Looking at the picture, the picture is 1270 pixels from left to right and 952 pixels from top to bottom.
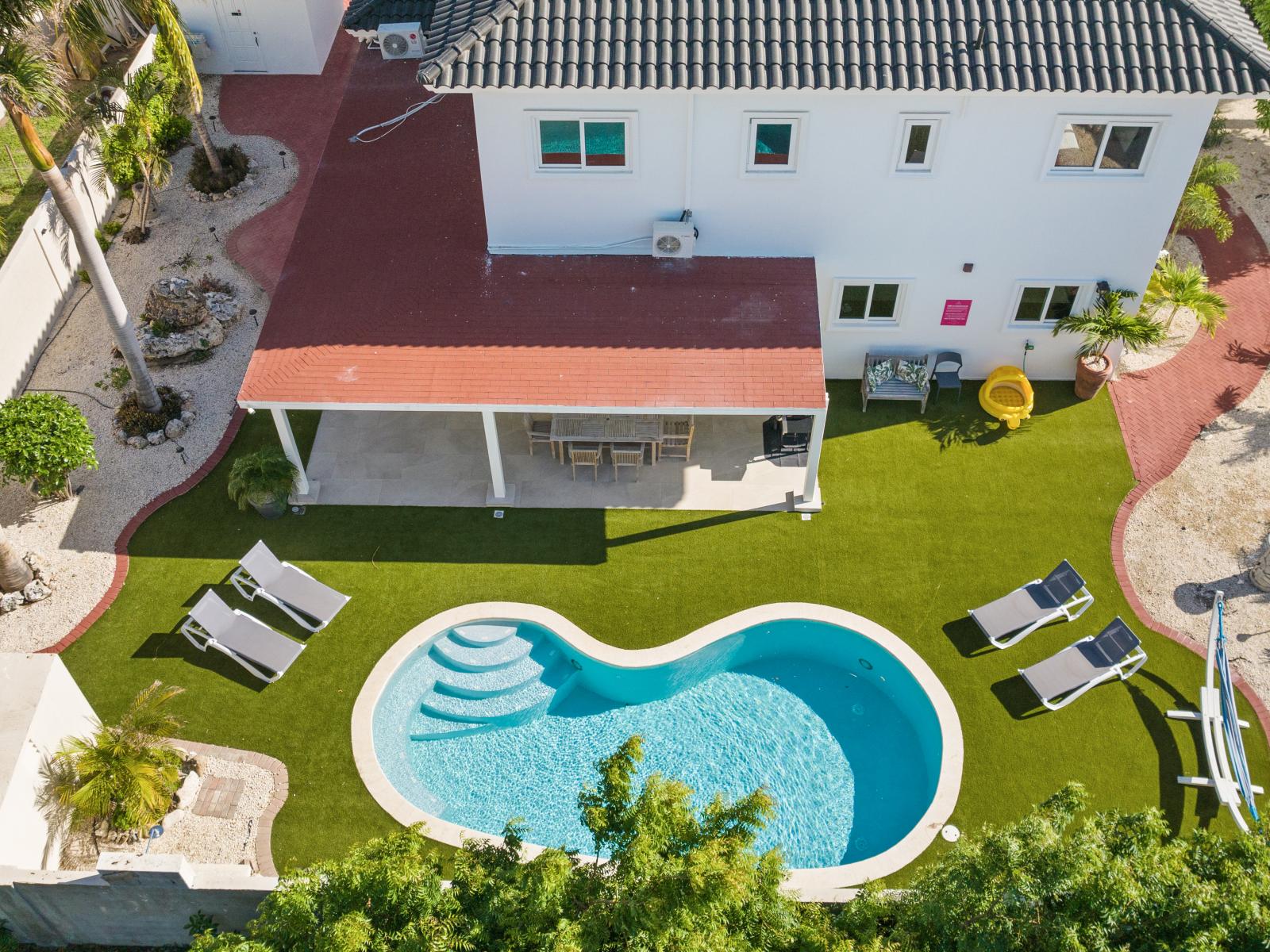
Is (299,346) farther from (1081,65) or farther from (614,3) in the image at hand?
(1081,65)

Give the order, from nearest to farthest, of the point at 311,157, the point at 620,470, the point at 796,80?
the point at 796,80 < the point at 620,470 < the point at 311,157

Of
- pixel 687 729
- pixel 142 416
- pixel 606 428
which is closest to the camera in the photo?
pixel 687 729

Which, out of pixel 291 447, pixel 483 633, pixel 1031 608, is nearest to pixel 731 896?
pixel 483 633

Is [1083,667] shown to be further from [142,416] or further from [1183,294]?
[142,416]

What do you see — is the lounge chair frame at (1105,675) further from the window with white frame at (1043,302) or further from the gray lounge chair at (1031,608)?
the window with white frame at (1043,302)

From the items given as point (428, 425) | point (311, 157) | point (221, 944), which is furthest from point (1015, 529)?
point (311, 157)

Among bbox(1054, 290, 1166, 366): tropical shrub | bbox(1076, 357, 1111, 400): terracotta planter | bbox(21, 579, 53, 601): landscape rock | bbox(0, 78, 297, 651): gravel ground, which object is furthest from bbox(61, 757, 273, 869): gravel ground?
bbox(1076, 357, 1111, 400): terracotta planter

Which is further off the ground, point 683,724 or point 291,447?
point 291,447
